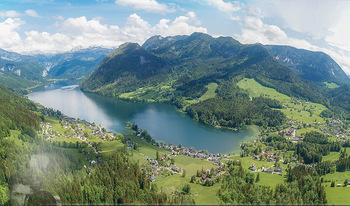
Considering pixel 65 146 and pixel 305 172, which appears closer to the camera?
pixel 305 172

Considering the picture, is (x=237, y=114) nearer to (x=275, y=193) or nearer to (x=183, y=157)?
(x=183, y=157)

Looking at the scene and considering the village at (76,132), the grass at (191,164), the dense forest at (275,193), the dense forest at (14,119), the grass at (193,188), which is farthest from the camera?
the village at (76,132)

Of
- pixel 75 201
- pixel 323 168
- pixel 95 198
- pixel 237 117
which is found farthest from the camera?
pixel 237 117

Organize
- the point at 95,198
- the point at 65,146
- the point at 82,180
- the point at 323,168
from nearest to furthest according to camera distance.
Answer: the point at 95,198 → the point at 82,180 → the point at 323,168 → the point at 65,146

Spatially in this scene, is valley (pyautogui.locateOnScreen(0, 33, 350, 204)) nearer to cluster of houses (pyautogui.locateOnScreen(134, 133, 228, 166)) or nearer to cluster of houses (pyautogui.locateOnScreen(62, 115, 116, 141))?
cluster of houses (pyautogui.locateOnScreen(134, 133, 228, 166))

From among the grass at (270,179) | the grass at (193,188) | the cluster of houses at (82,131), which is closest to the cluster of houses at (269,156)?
the grass at (270,179)

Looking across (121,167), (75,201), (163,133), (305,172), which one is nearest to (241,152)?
(305,172)

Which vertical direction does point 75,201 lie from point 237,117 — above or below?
below

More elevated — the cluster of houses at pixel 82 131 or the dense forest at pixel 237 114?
the dense forest at pixel 237 114

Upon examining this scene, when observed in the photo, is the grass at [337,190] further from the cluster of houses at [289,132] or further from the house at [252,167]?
the cluster of houses at [289,132]

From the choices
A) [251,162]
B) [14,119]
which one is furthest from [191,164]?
[14,119]

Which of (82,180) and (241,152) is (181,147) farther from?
(82,180)
